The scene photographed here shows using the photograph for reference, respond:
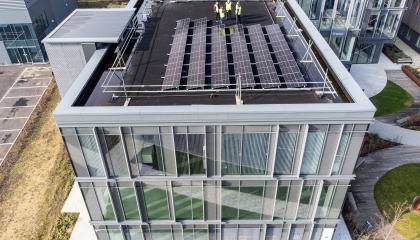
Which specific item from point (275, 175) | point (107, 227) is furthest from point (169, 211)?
point (275, 175)

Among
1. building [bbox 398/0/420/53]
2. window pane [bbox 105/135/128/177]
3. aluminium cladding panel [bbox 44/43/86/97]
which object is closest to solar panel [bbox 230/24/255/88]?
window pane [bbox 105/135/128/177]

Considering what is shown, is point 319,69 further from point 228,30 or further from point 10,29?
point 10,29

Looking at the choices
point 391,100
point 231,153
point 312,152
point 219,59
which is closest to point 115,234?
point 231,153

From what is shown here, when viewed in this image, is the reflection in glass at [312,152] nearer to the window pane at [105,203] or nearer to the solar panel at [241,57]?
the solar panel at [241,57]

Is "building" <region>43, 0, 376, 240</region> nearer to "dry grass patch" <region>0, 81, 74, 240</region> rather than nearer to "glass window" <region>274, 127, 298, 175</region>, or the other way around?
"glass window" <region>274, 127, 298, 175</region>

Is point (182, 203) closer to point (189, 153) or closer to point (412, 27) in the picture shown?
point (189, 153)

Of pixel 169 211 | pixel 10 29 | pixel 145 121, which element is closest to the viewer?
pixel 145 121
